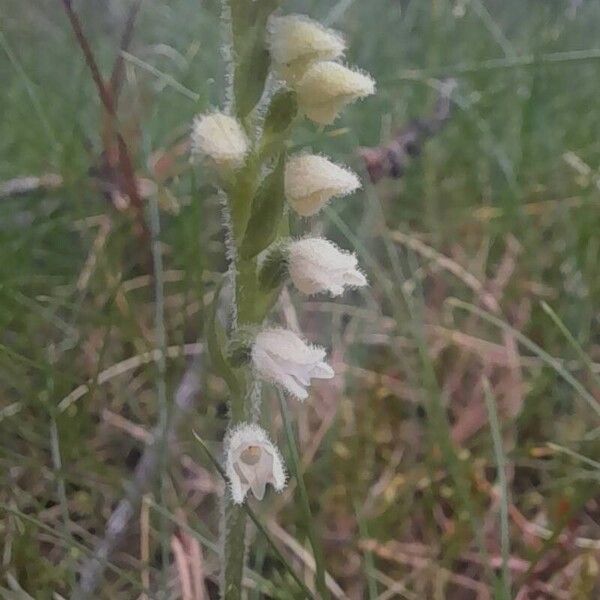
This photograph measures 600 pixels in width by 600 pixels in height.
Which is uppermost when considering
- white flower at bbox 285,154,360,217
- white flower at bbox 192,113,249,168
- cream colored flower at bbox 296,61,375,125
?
cream colored flower at bbox 296,61,375,125

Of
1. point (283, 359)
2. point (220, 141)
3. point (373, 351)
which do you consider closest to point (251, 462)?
point (283, 359)

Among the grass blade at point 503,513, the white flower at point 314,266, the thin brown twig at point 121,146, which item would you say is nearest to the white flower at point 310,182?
the white flower at point 314,266

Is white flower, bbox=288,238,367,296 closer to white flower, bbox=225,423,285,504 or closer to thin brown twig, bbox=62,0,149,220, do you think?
white flower, bbox=225,423,285,504

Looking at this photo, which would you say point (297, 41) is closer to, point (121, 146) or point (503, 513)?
point (503, 513)

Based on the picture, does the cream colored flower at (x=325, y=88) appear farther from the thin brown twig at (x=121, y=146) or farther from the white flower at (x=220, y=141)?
the thin brown twig at (x=121, y=146)

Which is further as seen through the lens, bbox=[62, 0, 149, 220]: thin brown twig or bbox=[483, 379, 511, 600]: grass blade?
bbox=[62, 0, 149, 220]: thin brown twig


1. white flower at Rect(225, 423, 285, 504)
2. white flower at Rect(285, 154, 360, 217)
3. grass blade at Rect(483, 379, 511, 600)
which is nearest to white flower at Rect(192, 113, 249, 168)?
white flower at Rect(285, 154, 360, 217)

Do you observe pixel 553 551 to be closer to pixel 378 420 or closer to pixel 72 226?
pixel 378 420
